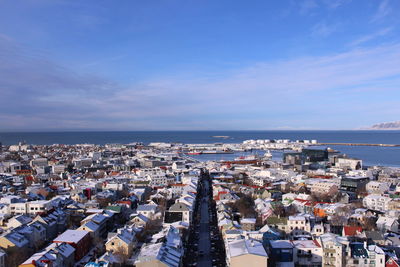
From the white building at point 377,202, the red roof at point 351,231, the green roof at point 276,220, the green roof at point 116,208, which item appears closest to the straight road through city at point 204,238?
the green roof at point 276,220

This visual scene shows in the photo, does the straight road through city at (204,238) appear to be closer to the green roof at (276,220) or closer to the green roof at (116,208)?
the green roof at (276,220)

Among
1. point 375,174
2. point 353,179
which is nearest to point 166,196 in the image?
point 353,179

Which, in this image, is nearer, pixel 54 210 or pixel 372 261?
pixel 372 261

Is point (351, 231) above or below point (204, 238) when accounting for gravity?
above

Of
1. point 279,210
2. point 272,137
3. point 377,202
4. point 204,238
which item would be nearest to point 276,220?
point 279,210

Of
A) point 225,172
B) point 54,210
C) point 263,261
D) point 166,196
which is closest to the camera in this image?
point 263,261

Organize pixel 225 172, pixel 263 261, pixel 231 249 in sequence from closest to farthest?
pixel 263 261
pixel 231 249
pixel 225 172

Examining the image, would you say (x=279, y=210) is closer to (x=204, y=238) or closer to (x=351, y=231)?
(x=351, y=231)

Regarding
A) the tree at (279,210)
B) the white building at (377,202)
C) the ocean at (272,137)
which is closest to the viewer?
the tree at (279,210)

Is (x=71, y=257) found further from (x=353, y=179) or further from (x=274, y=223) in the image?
(x=353, y=179)

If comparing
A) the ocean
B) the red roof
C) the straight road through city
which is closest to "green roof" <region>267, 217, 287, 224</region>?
the red roof

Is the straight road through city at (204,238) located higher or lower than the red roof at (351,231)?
lower
